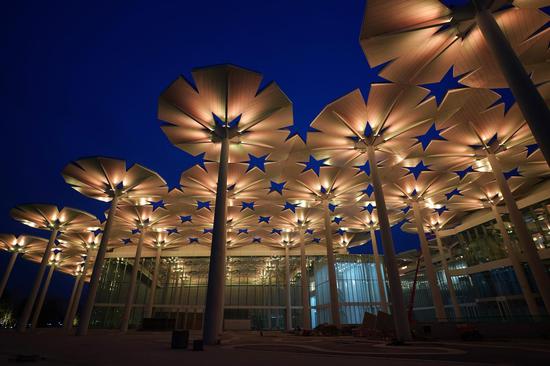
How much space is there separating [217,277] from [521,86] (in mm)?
13297

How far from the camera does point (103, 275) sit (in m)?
42.6

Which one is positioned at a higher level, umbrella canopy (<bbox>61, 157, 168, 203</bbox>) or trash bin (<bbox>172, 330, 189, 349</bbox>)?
umbrella canopy (<bbox>61, 157, 168, 203</bbox>)

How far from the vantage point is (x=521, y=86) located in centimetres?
852

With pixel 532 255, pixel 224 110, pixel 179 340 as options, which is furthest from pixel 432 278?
pixel 179 340

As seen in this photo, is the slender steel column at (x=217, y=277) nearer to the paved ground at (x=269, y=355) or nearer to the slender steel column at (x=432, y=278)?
the paved ground at (x=269, y=355)

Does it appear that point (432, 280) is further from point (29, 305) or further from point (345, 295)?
point (29, 305)

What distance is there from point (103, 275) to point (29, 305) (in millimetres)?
15031

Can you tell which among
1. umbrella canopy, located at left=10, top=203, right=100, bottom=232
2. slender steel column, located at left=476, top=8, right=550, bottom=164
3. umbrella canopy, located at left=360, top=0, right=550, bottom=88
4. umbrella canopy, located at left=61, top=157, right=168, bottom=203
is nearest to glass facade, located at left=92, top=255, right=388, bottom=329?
umbrella canopy, located at left=10, top=203, right=100, bottom=232

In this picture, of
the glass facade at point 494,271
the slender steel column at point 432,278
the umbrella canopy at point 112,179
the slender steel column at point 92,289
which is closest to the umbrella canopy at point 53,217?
the umbrella canopy at point 112,179

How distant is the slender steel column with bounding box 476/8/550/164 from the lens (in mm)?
7816

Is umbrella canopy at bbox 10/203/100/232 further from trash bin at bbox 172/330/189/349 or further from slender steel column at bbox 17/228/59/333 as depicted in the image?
trash bin at bbox 172/330/189/349

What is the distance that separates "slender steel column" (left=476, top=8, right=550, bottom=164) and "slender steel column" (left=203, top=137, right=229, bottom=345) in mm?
12064

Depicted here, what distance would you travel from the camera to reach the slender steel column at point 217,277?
11.3 meters

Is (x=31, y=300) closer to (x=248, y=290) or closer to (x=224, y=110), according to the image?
(x=248, y=290)
